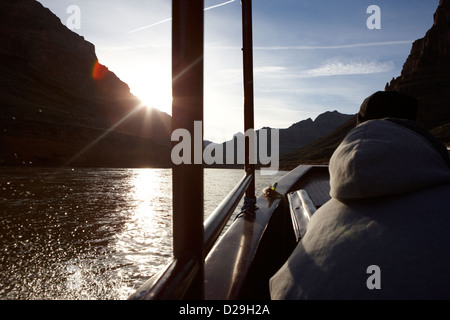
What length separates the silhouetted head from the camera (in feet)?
2.89

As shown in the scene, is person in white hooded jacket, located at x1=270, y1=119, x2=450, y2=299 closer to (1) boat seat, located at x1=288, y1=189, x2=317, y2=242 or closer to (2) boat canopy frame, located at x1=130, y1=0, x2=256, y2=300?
(2) boat canopy frame, located at x1=130, y1=0, x2=256, y2=300

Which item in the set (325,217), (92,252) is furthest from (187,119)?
(92,252)

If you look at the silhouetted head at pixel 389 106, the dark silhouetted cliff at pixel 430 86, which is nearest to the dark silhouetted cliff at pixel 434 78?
the dark silhouetted cliff at pixel 430 86

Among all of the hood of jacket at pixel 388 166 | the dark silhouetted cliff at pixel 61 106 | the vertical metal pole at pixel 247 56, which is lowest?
the hood of jacket at pixel 388 166

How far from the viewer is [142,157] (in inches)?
2207

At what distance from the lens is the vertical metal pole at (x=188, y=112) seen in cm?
51

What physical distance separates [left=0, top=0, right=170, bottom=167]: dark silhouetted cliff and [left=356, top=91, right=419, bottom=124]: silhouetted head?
38.1m

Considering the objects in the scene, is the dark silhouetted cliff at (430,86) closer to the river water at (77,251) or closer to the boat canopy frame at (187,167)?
→ the river water at (77,251)

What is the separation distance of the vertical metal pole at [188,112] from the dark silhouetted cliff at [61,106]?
126ft

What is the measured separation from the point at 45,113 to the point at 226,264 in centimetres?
6001

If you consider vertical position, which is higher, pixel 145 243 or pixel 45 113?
pixel 45 113

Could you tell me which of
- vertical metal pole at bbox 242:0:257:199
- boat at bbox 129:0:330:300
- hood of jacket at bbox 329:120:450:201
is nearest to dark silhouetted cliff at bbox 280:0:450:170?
vertical metal pole at bbox 242:0:257:199

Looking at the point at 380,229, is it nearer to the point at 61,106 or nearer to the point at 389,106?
the point at 389,106
